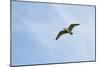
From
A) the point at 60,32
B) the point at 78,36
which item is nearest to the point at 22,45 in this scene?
the point at 60,32

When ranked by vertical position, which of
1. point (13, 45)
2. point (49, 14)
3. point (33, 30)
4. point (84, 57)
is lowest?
point (84, 57)

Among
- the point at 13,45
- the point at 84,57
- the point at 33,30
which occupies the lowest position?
the point at 84,57

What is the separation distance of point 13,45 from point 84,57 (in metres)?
0.86

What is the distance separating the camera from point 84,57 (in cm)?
265

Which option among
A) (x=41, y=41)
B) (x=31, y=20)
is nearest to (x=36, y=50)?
(x=41, y=41)

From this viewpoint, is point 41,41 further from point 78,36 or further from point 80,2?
point 80,2

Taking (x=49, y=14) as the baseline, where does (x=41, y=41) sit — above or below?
below

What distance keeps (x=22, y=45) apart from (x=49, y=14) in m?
0.45

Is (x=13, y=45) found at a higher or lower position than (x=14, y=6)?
lower
